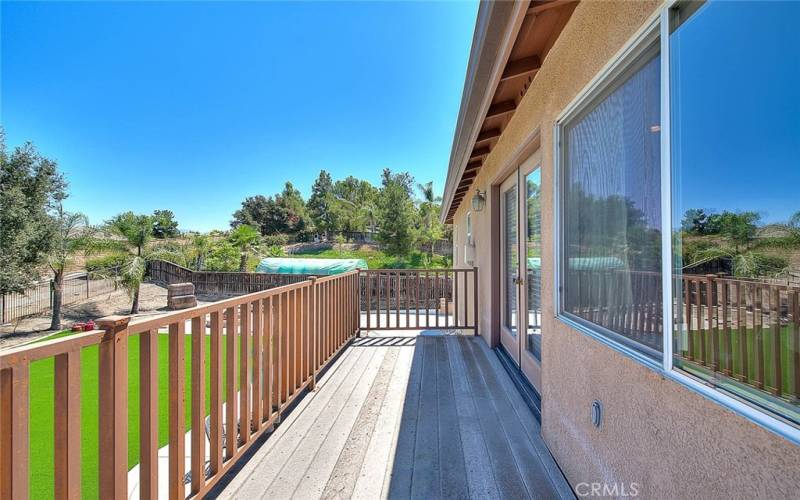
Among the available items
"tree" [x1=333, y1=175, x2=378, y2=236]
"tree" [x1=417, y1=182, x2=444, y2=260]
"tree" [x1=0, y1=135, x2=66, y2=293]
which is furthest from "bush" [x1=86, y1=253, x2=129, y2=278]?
"tree" [x1=333, y1=175, x2=378, y2=236]

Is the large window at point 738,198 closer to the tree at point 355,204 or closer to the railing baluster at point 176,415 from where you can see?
the railing baluster at point 176,415

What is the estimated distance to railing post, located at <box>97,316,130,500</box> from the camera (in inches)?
46.0

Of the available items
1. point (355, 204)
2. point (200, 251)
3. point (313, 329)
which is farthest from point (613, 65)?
point (355, 204)

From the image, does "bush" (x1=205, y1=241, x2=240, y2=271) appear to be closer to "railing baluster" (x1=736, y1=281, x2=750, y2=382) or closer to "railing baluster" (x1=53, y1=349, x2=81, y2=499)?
"railing baluster" (x1=53, y1=349, x2=81, y2=499)

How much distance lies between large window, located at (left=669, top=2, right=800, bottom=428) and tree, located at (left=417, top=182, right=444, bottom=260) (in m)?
22.2

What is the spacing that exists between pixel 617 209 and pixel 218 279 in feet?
57.8

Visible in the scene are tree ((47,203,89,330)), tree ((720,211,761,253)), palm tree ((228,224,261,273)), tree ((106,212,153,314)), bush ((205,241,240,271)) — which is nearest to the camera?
tree ((720,211,761,253))

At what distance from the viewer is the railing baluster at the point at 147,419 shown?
133cm

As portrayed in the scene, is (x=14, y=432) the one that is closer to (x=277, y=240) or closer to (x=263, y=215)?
(x=277, y=240)

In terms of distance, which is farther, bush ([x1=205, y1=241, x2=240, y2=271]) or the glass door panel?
bush ([x1=205, y1=241, x2=240, y2=271])

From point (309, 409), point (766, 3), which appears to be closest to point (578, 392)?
point (766, 3)

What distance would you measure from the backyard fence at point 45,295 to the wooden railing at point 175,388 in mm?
14515

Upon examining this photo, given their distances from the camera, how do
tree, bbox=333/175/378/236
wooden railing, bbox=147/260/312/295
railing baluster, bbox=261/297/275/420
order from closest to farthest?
1. railing baluster, bbox=261/297/275/420
2. wooden railing, bbox=147/260/312/295
3. tree, bbox=333/175/378/236

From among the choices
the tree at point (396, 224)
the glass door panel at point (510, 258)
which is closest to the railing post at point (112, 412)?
the glass door panel at point (510, 258)
